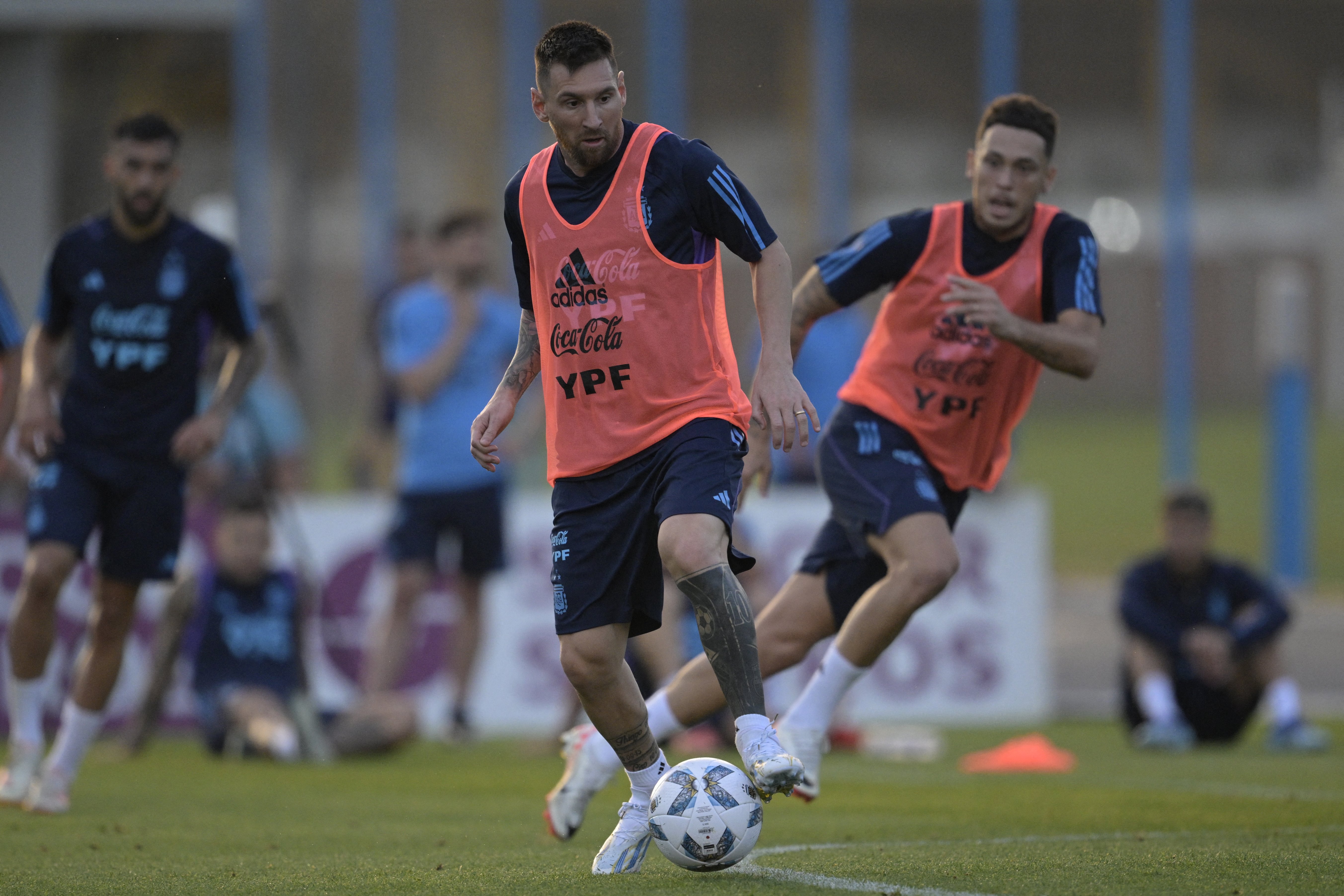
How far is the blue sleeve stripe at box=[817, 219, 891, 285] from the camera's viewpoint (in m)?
6.16

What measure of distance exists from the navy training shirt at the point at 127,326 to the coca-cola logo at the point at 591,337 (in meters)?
2.47

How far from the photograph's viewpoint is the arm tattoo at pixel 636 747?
505 cm

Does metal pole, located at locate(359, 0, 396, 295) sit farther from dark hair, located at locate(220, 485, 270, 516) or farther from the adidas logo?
the adidas logo

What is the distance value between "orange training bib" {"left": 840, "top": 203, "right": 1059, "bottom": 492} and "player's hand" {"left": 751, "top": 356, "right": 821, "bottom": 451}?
142 cm

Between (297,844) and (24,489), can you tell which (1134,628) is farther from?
(24,489)

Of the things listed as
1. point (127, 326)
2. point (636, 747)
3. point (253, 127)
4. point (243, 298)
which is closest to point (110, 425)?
point (127, 326)

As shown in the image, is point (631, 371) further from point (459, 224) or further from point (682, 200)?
point (459, 224)

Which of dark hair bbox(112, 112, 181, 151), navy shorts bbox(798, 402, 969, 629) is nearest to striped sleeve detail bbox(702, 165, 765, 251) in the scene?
navy shorts bbox(798, 402, 969, 629)

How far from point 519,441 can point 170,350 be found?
417 cm

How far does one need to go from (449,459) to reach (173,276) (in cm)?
313

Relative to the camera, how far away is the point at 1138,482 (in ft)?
124

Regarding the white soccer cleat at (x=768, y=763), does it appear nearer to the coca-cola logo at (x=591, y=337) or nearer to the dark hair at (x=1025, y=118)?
the coca-cola logo at (x=591, y=337)

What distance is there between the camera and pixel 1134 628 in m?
9.81

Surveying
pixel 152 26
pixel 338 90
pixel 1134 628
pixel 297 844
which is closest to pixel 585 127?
pixel 297 844
